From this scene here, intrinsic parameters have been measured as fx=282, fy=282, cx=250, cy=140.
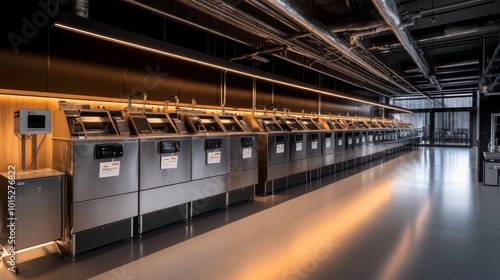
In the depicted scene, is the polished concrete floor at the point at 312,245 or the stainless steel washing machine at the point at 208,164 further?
the stainless steel washing machine at the point at 208,164

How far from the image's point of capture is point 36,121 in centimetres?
265

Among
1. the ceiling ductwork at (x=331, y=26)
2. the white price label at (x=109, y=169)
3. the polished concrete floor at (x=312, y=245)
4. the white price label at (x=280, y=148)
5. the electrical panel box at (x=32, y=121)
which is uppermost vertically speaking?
the ceiling ductwork at (x=331, y=26)

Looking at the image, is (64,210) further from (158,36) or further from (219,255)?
(158,36)

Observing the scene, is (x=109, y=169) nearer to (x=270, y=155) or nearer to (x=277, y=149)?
(x=270, y=155)

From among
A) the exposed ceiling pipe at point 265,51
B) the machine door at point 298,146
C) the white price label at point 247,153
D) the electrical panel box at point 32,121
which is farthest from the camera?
the machine door at point 298,146

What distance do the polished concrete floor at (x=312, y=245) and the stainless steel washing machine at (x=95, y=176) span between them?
199 millimetres

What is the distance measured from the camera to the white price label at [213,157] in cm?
386

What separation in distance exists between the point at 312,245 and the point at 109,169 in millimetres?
2187

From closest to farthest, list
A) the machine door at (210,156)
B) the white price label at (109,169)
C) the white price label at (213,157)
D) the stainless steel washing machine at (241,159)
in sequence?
the white price label at (109,169) < the machine door at (210,156) < the white price label at (213,157) < the stainless steel washing machine at (241,159)

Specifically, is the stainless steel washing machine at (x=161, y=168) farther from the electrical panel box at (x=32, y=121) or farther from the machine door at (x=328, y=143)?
the machine door at (x=328, y=143)

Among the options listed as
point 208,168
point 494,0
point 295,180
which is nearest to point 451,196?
point 295,180

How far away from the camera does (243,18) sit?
3.46 metres

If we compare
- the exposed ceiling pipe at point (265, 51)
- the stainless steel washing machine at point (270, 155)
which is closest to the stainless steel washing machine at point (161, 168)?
the stainless steel washing machine at point (270, 155)

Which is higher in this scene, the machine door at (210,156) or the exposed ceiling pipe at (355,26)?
the exposed ceiling pipe at (355,26)
